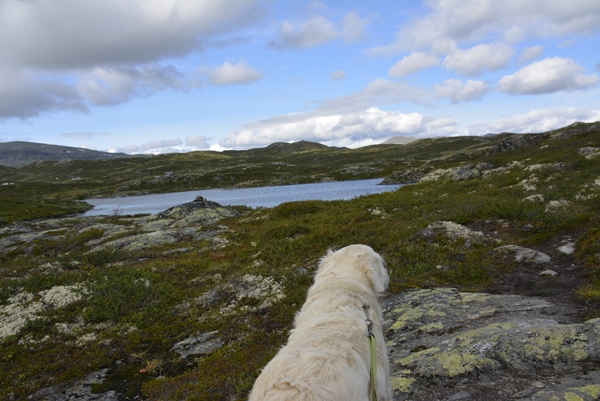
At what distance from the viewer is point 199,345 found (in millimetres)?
9477

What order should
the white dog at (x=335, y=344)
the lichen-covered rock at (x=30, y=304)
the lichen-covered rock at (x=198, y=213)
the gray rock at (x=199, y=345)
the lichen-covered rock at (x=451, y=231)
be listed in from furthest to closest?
the lichen-covered rock at (x=198, y=213)
the lichen-covered rock at (x=451, y=231)
the lichen-covered rock at (x=30, y=304)
the gray rock at (x=199, y=345)
the white dog at (x=335, y=344)

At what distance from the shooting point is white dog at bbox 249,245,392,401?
10.5 ft

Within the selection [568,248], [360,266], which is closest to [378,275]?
[360,266]

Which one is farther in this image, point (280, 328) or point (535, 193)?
point (535, 193)

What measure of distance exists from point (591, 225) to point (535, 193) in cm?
649

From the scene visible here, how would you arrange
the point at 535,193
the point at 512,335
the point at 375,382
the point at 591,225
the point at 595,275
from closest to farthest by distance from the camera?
1. the point at 375,382
2. the point at 512,335
3. the point at 595,275
4. the point at 591,225
5. the point at 535,193

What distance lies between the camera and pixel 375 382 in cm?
378

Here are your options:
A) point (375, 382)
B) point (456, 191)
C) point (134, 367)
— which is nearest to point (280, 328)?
point (134, 367)

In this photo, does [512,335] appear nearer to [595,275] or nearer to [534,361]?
[534,361]

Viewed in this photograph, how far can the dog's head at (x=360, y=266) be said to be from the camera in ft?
19.1

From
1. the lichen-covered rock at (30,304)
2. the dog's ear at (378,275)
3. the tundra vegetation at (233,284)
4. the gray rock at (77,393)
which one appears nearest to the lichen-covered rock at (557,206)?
the tundra vegetation at (233,284)

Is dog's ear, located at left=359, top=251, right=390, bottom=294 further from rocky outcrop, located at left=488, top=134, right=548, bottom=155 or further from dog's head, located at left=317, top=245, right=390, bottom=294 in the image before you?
rocky outcrop, located at left=488, top=134, right=548, bottom=155

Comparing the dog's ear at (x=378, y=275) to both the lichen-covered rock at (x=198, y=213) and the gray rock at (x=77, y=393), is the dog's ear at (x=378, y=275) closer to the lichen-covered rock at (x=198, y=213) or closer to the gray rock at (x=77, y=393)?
the gray rock at (x=77, y=393)

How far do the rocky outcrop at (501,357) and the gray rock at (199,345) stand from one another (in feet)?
15.3
